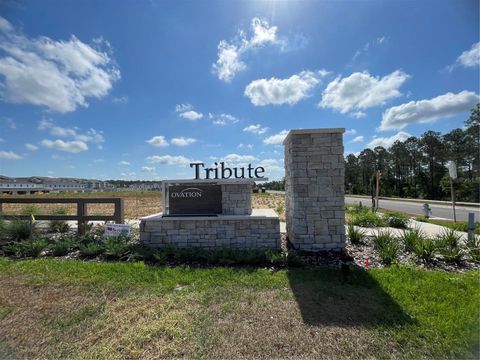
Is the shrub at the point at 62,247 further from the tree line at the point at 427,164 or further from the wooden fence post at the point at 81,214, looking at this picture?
the tree line at the point at 427,164

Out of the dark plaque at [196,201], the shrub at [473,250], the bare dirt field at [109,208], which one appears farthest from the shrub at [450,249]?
the bare dirt field at [109,208]

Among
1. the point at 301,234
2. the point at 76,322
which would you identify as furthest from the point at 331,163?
the point at 76,322

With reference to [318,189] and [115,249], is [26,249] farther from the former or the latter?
[318,189]

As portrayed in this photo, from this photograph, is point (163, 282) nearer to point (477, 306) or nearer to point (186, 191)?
point (186, 191)

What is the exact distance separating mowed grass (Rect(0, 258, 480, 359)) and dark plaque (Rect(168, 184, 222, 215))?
2.27 metres

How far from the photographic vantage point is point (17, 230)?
6879 millimetres

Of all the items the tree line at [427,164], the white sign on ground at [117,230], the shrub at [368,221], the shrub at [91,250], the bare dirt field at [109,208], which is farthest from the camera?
the tree line at [427,164]

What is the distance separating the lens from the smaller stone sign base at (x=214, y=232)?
636cm

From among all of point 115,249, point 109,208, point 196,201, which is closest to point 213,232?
point 196,201

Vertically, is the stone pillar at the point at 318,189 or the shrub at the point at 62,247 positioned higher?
the stone pillar at the point at 318,189

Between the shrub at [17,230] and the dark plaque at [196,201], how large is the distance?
13.3 feet

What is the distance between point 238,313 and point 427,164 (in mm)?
52328

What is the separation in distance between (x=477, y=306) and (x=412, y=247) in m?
2.58

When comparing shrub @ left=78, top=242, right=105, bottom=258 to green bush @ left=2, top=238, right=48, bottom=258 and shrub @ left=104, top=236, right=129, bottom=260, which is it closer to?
shrub @ left=104, top=236, right=129, bottom=260
